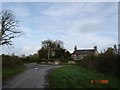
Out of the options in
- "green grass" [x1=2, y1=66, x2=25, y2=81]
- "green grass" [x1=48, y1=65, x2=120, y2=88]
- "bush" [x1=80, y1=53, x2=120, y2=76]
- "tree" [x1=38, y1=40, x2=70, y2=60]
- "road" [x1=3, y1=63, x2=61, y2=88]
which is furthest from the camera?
"tree" [x1=38, y1=40, x2=70, y2=60]

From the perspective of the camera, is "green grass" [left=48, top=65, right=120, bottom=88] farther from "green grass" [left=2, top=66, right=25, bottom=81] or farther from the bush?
"green grass" [left=2, top=66, right=25, bottom=81]

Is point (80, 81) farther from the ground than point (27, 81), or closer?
farther from the ground

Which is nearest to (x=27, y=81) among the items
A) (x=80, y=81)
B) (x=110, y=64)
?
(x=80, y=81)

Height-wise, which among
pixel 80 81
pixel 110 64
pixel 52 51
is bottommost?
pixel 80 81

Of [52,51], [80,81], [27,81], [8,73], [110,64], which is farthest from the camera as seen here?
[52,51]

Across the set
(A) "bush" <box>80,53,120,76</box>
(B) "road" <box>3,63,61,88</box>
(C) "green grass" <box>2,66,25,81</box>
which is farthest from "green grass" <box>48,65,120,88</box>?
(C) "green grass" <box>2,66,25,81</box>

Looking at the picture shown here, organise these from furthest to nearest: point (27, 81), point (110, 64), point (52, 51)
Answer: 1. point (52, 51)
2. point (110, 64)
3. point (27, 81)

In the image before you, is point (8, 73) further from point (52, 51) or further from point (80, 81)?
point (52, 51)

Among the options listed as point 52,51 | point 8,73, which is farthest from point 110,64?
point 52,51

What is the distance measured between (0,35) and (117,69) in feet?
100

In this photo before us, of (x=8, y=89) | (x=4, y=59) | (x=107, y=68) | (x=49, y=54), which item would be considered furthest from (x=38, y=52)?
(x=8, y=89)

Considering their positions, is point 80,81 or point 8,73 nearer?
point 80,81

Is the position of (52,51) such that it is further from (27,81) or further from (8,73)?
(27,81)

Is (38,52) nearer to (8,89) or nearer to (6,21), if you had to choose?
(6,21)
